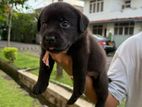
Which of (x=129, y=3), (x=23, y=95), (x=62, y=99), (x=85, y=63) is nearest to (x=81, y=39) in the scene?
A: (x=85, y=63)

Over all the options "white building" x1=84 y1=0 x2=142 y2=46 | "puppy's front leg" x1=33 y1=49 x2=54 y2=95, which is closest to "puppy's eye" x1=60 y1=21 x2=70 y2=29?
"puppy's front leg" x1=33 y1=49 x2=54 y2=95

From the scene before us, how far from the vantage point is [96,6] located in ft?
102

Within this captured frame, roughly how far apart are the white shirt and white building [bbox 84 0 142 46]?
2213 centimetres

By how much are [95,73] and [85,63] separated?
18 cm

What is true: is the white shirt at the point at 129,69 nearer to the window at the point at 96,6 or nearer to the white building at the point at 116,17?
the white building at the point at 116,17

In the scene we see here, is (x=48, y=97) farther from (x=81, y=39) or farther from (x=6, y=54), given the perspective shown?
(x=6, y=54)

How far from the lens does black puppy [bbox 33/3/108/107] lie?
1.95 meters

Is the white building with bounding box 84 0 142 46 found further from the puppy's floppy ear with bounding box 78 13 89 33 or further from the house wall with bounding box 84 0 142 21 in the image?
the puppy's floppy ear with bounding box 78 13 89 33

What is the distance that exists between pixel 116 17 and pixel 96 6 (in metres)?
3.58

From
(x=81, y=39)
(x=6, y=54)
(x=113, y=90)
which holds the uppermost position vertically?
(x=81, y=39)

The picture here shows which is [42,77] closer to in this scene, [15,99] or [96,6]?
[15,99]

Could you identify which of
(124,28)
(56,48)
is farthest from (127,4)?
(56,48)

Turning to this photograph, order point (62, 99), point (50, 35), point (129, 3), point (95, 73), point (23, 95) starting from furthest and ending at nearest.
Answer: point (129, 3), point (23, 95), point (62, 99), point (95, 73), point (50, 35)

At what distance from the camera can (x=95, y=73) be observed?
228cm
